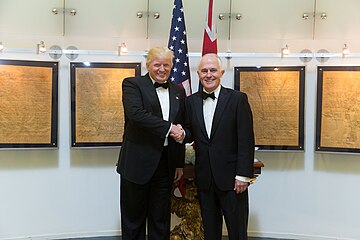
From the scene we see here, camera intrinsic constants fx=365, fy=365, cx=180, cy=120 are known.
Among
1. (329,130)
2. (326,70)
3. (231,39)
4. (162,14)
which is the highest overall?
(162,14)

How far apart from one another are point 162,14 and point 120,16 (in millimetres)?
438

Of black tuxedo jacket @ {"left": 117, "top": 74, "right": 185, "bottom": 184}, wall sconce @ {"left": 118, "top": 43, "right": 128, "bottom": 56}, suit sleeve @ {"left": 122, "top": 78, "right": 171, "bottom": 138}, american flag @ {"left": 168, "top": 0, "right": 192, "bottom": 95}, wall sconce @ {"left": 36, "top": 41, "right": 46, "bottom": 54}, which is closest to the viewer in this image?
suit sleeve @ {"left": 122, "top": 78, "right": 171, "bottom": 138}

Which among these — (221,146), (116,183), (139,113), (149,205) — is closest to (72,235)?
(116,183)

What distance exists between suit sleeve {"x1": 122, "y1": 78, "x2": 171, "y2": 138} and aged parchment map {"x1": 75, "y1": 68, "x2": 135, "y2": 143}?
1090 millimetres

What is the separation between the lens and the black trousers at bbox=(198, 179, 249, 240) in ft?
8.18

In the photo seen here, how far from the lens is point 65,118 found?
364 centimetres

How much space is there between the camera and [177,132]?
2383 millimetres

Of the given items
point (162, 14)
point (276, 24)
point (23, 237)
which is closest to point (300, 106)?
point (276, 24)

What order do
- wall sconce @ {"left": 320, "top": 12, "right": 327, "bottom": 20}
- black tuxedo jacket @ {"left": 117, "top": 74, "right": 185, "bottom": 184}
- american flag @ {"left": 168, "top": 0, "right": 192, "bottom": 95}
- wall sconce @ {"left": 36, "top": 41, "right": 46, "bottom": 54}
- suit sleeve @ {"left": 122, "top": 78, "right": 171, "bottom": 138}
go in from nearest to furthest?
suit sleeve @ {"left": 122, "top": 78, "right": 171, "bottom": 138} < black tuxedo jacket @ {"left": 117, "top": 74, "right": 185, "bottom": 184} < american flag @ {"left": 168, "top": 0, "right": 192, "bottom": 95} < wall sconce @ {"left": 36, "top": 41, "right": 46, "bottom": 54} < wall sconce @ {"left": 320, "top": 12, "right": 327, "bottom": 20}

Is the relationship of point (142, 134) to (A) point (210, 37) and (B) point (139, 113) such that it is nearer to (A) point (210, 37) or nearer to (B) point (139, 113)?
(B) point (139, 113)

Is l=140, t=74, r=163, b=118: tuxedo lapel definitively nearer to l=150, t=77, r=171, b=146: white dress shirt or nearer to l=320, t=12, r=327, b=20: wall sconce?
l=150, t=77, r=171, b=146: white dress shirt

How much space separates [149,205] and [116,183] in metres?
1.23

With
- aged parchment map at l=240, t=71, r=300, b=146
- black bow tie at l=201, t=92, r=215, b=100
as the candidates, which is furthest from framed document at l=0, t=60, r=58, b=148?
aged parchment map at l=240, t=71, r=300, b=146

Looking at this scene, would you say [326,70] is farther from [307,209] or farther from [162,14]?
[162,14]
